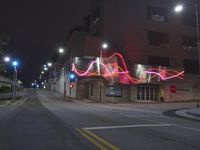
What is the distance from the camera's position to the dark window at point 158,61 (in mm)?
60719

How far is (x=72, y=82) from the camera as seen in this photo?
2557 inches

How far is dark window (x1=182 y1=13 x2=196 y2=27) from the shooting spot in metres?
66.1

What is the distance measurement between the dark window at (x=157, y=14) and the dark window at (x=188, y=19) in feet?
13.6

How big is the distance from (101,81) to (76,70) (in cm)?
529

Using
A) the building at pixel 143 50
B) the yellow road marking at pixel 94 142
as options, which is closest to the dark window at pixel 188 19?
the building at pixel 143 50

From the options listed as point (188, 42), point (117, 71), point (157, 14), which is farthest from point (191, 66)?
point (117, 71)

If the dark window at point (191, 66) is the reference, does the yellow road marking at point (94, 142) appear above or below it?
below

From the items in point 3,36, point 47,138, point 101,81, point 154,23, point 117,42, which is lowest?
point 47,138

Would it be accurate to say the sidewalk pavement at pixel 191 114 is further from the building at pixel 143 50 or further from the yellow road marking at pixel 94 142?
the building at pixel 143 50

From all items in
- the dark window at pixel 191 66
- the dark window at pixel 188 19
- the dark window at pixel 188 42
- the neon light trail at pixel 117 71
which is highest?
the dark window at pixel 188 19

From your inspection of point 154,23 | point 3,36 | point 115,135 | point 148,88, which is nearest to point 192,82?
point 148,88

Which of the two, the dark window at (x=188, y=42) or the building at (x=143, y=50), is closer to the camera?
the building at (x=143, y=50)

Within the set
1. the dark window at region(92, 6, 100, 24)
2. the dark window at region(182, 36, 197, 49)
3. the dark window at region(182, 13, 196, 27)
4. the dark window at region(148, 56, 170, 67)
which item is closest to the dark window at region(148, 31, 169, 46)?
the dark window at region(148, 56, 170, 67)

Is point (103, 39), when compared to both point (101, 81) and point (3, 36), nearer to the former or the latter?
point (101, 81)
